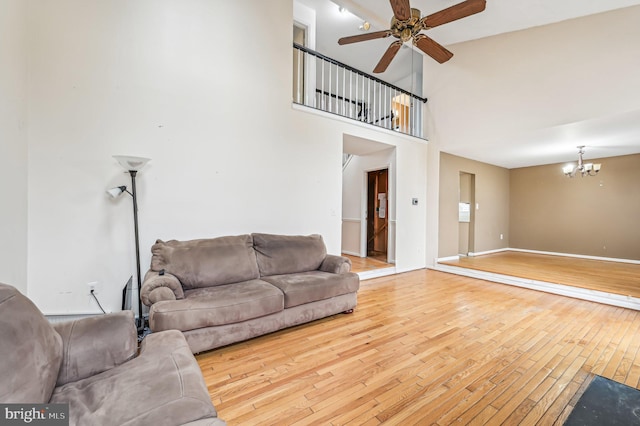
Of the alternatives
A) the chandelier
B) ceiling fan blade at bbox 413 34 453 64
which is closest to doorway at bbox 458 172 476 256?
the chandelier

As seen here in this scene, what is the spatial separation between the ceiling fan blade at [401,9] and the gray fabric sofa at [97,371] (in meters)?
3.27

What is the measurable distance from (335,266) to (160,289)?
1.82m

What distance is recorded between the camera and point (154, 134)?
2.86 m

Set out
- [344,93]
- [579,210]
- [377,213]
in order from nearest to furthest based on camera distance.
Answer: [344,93]
[579,210]
[377,213]

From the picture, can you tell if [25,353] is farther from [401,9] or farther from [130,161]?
[401,9]

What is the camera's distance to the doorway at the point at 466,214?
257 inches

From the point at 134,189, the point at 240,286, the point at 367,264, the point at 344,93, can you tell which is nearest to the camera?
the point at 134,189

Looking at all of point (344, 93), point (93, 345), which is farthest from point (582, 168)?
point (93, 345)

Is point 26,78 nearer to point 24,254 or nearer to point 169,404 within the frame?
point 24,254

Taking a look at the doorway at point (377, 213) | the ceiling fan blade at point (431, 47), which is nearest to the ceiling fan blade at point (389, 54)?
the ceiling fan blade at point (431, 47)

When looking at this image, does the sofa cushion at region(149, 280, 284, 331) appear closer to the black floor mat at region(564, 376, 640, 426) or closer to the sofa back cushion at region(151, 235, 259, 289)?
the sofa back cushion at region(151, 235, 259, 289)

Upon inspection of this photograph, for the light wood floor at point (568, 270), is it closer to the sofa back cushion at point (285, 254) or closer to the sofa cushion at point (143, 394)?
the sofa back cushion at point (285, 254)

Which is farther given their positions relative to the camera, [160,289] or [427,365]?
[160,289]

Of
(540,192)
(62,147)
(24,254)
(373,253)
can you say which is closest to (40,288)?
(24,254)
